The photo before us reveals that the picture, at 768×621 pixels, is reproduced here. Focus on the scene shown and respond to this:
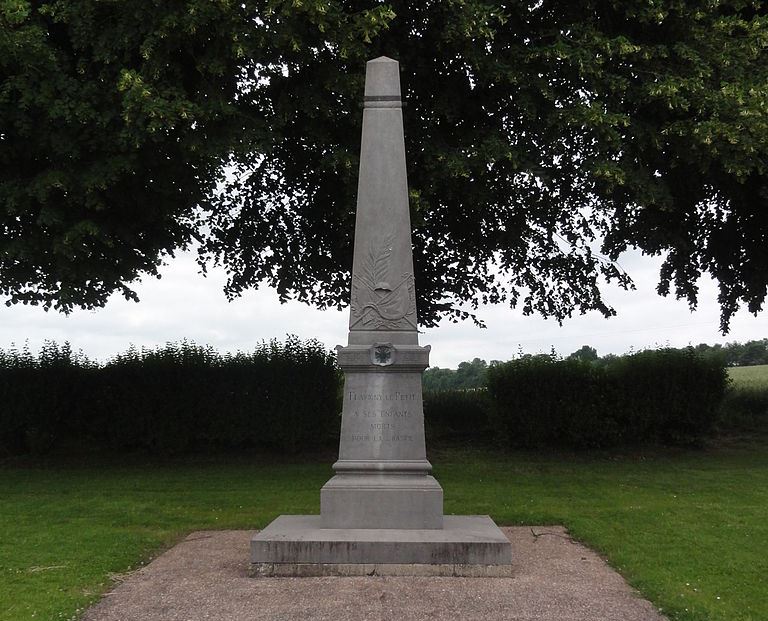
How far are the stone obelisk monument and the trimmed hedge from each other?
9691 mm

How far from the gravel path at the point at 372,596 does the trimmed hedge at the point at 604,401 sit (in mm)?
9991

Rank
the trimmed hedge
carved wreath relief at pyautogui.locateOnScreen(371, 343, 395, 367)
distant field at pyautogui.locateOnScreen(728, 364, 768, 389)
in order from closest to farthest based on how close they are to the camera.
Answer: carved wreath relief at pyautogui.locateOnScreen(371, 343, 395, 367) → the trimmed hedge → distant field at pyautogui.locateOnScreen(728, 364, 768, 389)

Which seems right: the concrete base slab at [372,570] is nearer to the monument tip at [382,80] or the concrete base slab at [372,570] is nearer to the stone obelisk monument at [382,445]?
the stone obelisk monument at [382,445]

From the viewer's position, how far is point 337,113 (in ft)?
41.1

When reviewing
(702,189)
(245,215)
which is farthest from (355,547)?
(702,189)

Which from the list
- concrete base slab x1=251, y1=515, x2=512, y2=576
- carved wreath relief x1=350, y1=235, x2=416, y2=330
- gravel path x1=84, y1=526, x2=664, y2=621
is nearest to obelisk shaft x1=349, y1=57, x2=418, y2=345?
carved wreath relief x1=350, y1=235, x2=416, y2=330

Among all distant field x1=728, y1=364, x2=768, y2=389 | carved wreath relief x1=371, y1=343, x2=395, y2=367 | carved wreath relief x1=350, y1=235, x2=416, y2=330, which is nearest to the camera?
carved wreath relief x1=371, y1=343, x2=395, y2=367

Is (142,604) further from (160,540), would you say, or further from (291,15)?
(291,15)

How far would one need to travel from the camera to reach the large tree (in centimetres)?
1117

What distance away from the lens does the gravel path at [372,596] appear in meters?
5.95

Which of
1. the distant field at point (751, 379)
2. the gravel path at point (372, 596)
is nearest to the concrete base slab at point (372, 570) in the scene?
the gravel path at point (372, 596)

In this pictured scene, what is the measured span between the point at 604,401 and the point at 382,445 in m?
11.1

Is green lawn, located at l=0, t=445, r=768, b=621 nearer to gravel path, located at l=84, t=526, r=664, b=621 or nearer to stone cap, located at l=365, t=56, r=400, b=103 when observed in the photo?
gravel path, located at l=84, t=526, r=664, b=621

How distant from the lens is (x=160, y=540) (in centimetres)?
902
